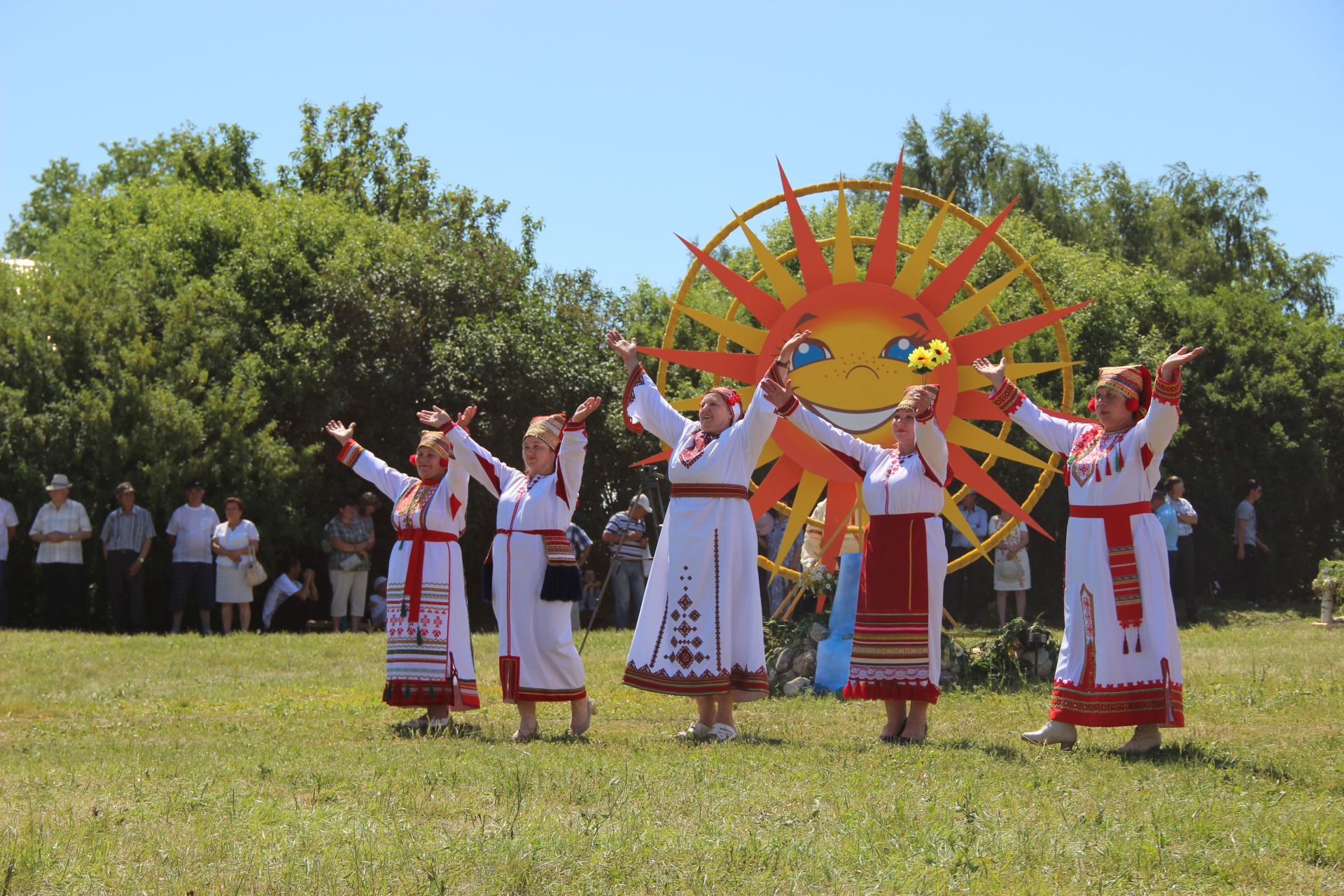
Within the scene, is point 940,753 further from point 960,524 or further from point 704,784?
point 960,524

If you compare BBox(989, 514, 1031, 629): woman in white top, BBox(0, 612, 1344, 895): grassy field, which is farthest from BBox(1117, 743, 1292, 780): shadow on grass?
BBox(989, 514, 1031, 629): woman in white top

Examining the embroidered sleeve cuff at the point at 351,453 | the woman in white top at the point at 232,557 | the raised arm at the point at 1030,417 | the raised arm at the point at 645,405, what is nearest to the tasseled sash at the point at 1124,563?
the raised arm at the point at 1030,417

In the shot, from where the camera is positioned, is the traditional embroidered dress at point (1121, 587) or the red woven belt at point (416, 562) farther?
the red woven belt at point (416, 562)

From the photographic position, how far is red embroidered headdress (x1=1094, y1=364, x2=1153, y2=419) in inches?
303

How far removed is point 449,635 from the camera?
29.2 feet

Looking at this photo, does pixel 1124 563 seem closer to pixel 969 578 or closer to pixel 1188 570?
pixel 1188 570

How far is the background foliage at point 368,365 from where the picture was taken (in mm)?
17141

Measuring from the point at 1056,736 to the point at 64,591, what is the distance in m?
12.9

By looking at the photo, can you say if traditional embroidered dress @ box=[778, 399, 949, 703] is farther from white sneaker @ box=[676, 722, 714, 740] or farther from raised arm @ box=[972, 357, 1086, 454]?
white sneaker @ box=[676, 722, 714, 740]

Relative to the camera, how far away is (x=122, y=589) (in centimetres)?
1623

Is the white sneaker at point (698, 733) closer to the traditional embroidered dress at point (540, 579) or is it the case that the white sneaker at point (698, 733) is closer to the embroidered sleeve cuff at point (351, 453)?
the traditional embroidered dress at point (540, 579)

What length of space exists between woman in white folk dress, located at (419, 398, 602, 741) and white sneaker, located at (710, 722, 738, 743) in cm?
83

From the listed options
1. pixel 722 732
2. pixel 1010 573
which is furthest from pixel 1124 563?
pixel 1010 573

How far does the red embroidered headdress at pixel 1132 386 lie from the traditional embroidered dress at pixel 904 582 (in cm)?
Answer: 97
